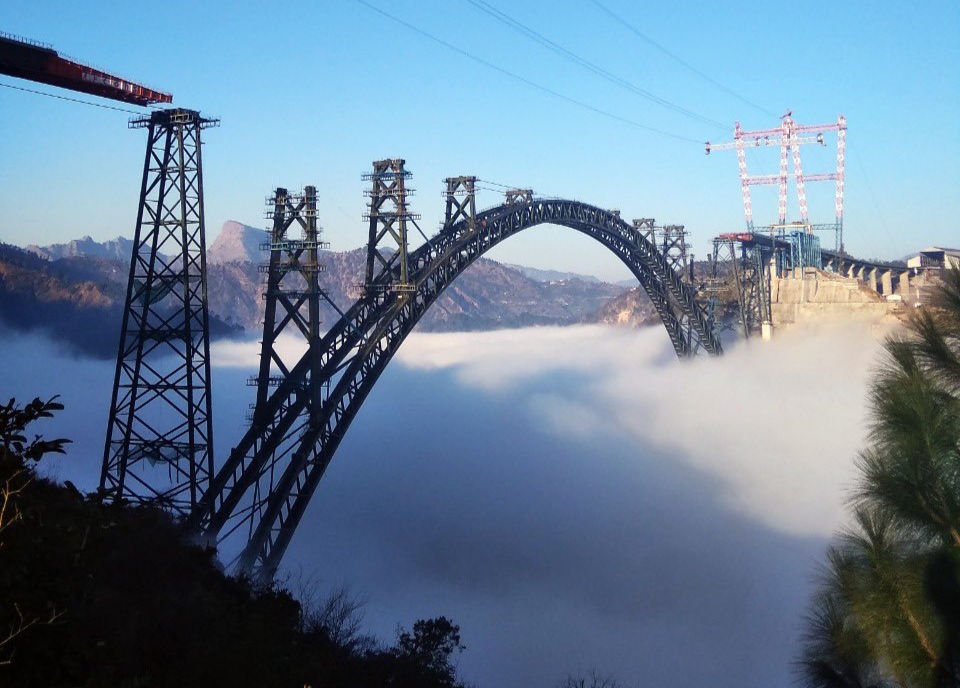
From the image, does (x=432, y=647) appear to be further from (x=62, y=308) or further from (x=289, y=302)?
(x=62, y=308)

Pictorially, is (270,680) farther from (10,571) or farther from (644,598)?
(644,598)

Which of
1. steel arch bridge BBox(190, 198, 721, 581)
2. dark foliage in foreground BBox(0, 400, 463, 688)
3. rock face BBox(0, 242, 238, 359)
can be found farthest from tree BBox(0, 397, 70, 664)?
rock face BBox(0, 242, 238, 359)

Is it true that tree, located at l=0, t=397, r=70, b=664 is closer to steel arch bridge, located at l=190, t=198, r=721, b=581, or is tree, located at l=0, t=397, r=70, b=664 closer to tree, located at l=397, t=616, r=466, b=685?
tree, located at l=397, t=616, r=466, b=685

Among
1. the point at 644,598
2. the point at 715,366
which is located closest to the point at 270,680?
the point at 644,598

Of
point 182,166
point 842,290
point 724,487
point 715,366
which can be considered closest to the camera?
point 182,166

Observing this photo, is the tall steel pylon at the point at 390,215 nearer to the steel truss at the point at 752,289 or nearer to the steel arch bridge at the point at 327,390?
the steel arch bridge at the point at 327,390

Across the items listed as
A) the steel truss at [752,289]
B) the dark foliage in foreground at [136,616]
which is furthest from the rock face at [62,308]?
the dark foliage in foreground at [136,616]
